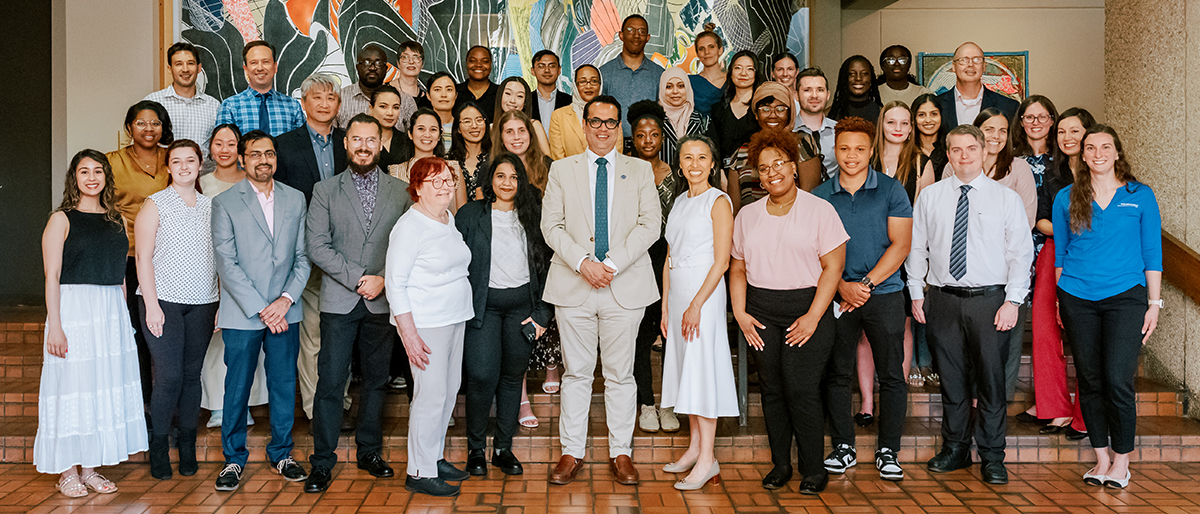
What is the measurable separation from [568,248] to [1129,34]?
13.9 ft

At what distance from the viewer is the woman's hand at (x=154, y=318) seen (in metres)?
3.89

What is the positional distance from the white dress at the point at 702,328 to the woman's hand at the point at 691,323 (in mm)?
22

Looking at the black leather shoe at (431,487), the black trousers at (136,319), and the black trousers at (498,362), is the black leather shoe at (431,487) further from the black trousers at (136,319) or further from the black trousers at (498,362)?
the black trousers at (136,319)

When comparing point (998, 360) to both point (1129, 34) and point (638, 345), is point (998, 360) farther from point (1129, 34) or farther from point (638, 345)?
point (1129, 34)

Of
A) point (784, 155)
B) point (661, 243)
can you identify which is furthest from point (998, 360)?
point (661, 243)

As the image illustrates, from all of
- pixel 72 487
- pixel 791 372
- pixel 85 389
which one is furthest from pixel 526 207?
pixel 72 487

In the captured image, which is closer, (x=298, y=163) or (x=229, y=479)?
(x=229, y=479)

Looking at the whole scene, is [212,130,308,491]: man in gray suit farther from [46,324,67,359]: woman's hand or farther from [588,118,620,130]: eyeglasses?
[588,118,620,130]: eyeglasses

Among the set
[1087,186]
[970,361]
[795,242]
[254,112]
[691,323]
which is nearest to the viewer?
[795,242]

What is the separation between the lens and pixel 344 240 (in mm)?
3959

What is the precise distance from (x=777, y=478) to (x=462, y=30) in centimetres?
564

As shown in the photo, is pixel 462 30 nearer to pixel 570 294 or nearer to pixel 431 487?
→ pixel 570 294

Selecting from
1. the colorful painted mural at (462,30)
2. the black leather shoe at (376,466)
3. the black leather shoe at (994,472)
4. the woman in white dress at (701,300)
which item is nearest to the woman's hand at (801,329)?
the woman in white dress at (701,300)

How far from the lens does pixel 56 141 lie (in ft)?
22.4
